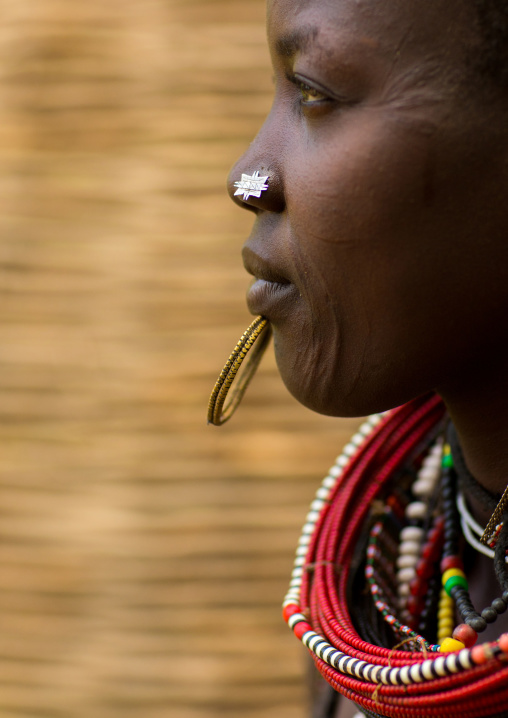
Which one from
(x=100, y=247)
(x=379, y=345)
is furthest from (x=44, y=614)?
(x=379, y=345)

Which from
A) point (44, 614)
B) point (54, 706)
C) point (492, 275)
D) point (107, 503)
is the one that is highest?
point (492, 275)

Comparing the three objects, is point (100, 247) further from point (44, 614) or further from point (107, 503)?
point (44, 614)

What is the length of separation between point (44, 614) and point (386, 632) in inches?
68.1

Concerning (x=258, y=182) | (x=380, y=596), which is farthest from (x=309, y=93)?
(x=380, y=596)

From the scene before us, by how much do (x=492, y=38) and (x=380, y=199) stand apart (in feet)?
0.66

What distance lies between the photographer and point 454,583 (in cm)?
123

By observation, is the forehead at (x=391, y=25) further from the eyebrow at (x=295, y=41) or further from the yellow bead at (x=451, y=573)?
the yellow bead at (x=451, y=573)

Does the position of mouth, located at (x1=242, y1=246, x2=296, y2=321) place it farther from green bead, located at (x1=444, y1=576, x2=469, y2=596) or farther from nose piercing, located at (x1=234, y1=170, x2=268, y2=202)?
green bead, located at (x1=444, y1=576, x2=469, y2=596)

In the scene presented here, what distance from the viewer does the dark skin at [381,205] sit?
0.94 metres

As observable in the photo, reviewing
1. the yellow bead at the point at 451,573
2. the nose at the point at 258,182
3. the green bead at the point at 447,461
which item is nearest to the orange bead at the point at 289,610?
the yellow bead at the point at 451,573

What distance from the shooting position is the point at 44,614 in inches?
109

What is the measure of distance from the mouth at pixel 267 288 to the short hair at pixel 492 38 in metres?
0.34

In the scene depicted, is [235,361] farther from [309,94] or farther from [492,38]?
[492,38]

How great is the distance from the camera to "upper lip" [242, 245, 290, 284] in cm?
110
